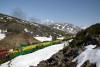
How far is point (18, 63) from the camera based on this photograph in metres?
27.9

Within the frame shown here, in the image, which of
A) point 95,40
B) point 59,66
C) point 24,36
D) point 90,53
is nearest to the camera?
point 90,53

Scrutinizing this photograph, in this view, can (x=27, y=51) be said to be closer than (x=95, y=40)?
No

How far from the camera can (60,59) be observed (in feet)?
64.3

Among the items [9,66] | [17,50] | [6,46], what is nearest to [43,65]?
[9,66]

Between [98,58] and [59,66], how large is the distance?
4.79 m

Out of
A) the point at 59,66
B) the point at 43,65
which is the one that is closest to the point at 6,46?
the point at 43,65

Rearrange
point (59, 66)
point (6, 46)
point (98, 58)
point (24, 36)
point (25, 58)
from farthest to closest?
1. point (24, 36)
2. point (6, 46)
3. point (25, 58)
4. point (59, 66)
5. point (98, 58)

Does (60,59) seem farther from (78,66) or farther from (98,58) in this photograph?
(98,58)

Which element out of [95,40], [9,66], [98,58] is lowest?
[9,66]

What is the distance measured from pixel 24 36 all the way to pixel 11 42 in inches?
334

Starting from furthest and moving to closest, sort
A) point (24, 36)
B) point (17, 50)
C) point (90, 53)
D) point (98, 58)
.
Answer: point (24, 36)
point (17, 50)
point (90, 53)
point (98, 58)

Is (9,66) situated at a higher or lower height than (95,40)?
lower

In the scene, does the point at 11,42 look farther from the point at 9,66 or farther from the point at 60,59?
the point at 60,59

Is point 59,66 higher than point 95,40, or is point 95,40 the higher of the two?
point 95,40
